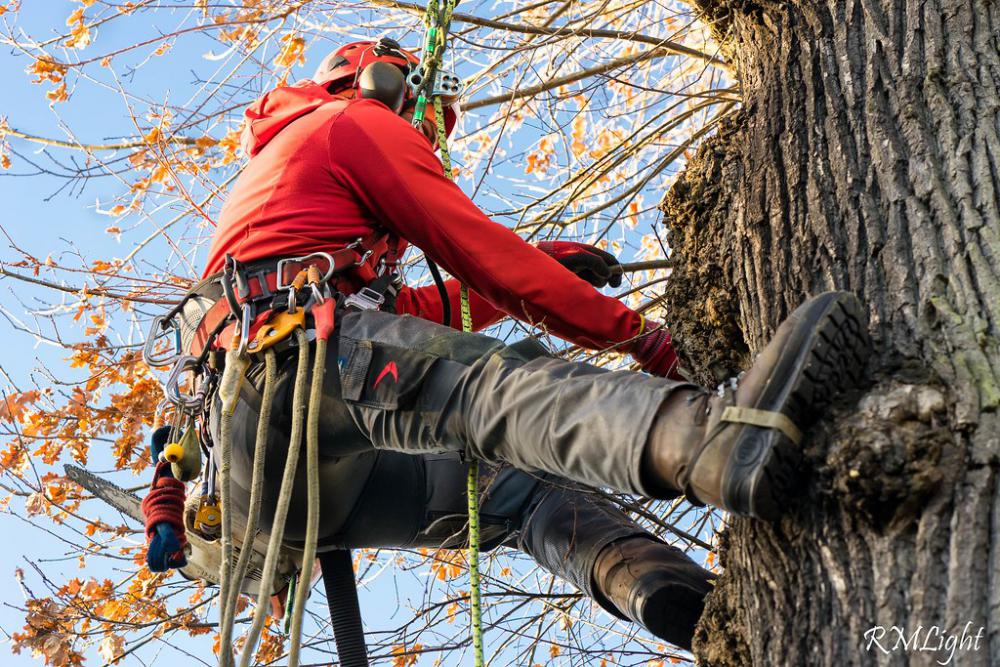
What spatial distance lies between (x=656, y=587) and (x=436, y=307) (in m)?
1.48

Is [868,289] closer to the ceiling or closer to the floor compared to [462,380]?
closer to the floor

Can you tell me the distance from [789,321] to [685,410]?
26 cm

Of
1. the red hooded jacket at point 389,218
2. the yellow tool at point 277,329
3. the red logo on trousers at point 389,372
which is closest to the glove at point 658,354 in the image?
the red hooded jacket at point 389,218

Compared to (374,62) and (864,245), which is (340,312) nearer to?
(374,62)

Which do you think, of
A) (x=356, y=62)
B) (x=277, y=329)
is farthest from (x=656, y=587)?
(x=356, y=62)

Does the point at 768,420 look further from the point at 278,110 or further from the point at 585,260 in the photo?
the point at 278,110

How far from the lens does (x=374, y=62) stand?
→ 352cm

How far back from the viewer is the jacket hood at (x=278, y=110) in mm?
3295

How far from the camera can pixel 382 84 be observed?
3.48 m

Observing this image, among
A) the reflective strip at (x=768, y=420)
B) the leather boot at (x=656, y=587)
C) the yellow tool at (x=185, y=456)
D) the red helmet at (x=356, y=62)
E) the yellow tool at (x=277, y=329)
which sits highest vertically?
the red helmet at (x=356, y=62)

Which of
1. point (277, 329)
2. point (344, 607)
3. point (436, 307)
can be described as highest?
point (436, 307)

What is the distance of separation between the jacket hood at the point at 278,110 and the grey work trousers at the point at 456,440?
2.69ft

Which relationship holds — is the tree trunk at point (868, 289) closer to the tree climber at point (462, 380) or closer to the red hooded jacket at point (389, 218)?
the tree climber at point (462, 380)

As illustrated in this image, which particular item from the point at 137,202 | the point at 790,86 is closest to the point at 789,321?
the point at 790,86
